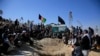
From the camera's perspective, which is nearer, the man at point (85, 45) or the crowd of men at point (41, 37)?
the man at point (85, 45)

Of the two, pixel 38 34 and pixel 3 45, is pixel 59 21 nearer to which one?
pixel 38 34

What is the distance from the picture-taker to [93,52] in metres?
20.6

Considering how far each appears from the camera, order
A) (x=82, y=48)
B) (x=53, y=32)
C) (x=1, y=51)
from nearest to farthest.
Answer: (x=82, y=48) < (x=1, y=51) < (x=53, y=32)

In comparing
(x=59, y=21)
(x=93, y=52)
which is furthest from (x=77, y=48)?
(x=59, y=21)

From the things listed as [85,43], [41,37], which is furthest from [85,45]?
[41,37]

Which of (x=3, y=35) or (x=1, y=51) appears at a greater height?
(x=3, y=35)

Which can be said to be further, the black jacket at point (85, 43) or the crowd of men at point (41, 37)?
the crowd of men at point (41, 37)

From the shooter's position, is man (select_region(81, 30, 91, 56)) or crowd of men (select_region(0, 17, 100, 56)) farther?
crowd of men (select_region(0, 17, 100, 56))

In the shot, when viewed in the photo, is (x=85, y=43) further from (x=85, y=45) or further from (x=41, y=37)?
(x=41, y=37)

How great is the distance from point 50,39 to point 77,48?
69.4 ft

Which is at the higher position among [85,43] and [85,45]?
[85,43]

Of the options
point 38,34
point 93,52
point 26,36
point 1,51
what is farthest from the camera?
point 38,34

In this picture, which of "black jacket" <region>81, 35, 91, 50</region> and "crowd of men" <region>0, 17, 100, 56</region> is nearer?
"black jacket" <region>81, 35, 91, 50</region>

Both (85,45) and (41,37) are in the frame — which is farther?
(41,37)
